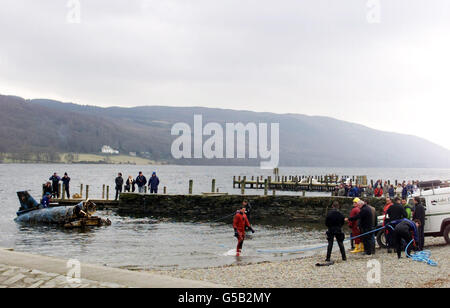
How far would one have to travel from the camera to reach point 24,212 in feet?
108

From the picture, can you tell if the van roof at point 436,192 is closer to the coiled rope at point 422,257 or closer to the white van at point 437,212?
the white van at point 437,212

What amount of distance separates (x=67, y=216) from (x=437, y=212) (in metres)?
21.4

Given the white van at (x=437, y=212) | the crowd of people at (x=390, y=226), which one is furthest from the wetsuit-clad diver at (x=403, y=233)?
the white van at (x=437, y=212)

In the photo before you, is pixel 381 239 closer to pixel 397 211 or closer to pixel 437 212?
pixel 437 212

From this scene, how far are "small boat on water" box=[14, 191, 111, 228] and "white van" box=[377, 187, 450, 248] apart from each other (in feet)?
63.1

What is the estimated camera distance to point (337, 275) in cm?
1262

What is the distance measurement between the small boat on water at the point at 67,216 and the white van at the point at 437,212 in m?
19.2

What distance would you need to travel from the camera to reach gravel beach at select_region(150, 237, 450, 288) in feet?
36.8

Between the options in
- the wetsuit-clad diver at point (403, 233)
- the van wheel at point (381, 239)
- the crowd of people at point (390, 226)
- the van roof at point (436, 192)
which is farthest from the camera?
the van wheel at point (381, 239)

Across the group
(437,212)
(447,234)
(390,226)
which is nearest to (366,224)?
(390,226)

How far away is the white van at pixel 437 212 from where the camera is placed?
58.1 feet

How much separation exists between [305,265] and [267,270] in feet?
5.75

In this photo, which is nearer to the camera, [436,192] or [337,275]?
[337,275]
